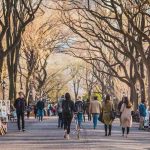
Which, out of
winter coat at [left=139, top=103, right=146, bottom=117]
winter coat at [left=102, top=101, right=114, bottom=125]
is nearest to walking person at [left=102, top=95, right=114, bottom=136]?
winter coat at [left=102, top=101, right=114, bottom=125]

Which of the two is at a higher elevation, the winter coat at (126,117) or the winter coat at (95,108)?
the winter coat at (95,108)

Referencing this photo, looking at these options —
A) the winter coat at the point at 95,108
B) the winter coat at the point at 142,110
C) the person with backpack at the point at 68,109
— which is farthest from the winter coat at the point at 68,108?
the winter coat at the point at 142,110

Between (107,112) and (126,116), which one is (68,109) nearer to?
(107,112)

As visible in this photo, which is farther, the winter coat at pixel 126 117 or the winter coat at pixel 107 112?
the winter coat at pixel 126 117

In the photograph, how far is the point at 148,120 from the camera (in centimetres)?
3166

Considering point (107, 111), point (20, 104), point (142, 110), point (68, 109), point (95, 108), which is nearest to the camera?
point (68, 109)

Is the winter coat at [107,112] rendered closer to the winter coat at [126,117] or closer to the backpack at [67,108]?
the winter coat at [126,117]

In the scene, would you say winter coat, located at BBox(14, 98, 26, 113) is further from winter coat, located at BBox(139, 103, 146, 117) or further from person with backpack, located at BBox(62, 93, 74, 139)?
winter coat, located at BBox(139, 103, 146, 117)

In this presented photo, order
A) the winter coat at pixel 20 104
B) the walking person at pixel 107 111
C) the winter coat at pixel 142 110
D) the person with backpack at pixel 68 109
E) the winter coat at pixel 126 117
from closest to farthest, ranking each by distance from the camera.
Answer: the person with backpack at pixel 68 109 < the walking person at pixel 107 111 < the winter coat at pixel 126 117 < the winter coat at pixel 20 104 < the winter coat at pixel 142 110

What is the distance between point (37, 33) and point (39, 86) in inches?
680

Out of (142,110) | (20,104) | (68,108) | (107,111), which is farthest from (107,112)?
(142,110)

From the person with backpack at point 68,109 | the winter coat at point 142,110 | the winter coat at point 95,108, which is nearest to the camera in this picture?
the person with backpack at point 68,109

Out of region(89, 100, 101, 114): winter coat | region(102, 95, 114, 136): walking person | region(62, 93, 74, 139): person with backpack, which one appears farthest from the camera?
region(89, 100, 101, 114): winter coat

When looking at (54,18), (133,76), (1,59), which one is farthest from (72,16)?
(1,59)
